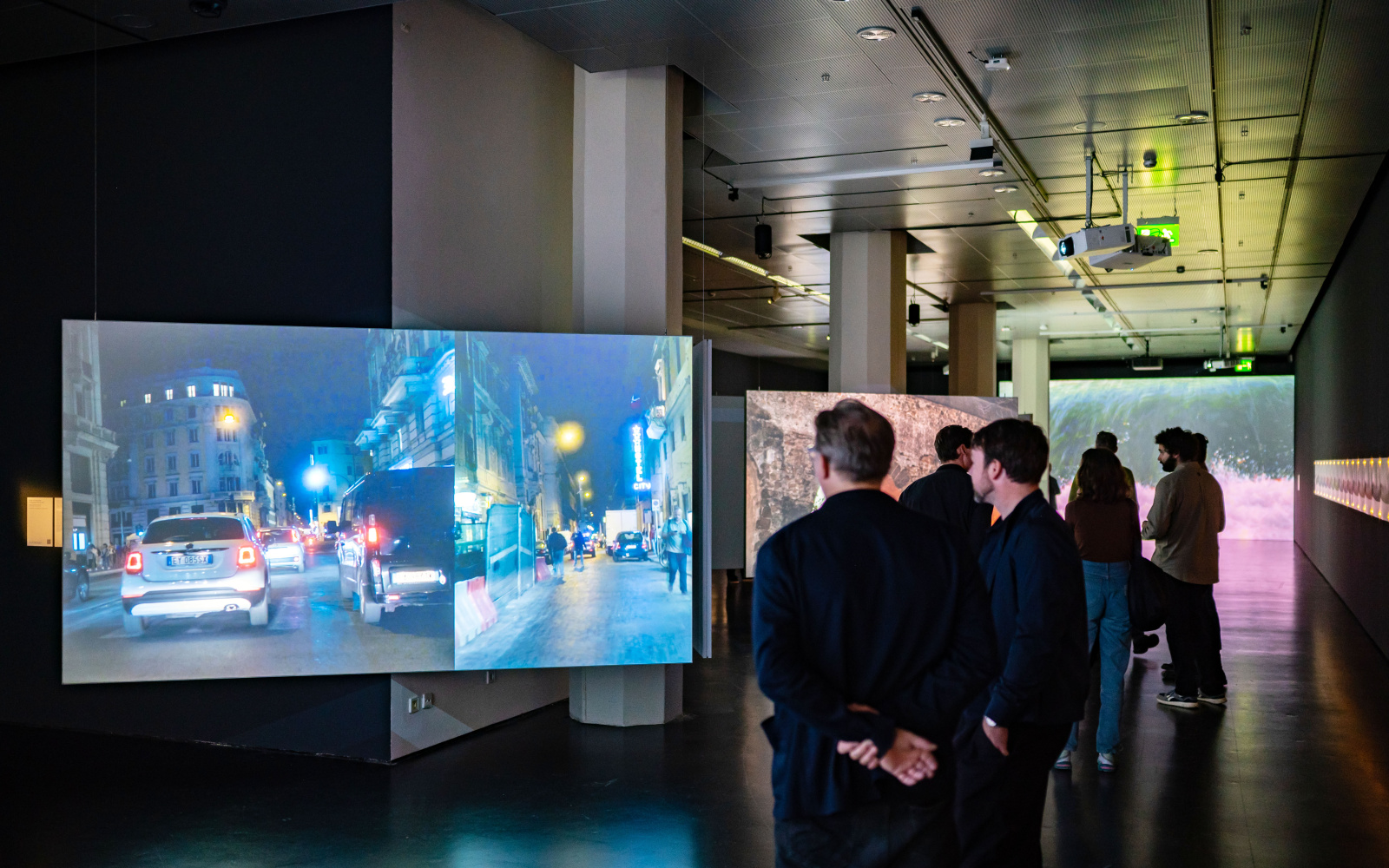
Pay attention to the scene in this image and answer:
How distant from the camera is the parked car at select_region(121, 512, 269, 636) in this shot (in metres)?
5.34

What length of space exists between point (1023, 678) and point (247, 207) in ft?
15.2

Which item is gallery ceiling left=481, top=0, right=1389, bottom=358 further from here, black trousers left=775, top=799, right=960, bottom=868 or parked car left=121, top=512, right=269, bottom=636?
black trousers left=775, top=799, right=960, bottom=868

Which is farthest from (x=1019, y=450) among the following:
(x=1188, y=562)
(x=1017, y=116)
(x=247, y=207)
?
(x=1017, y=116)

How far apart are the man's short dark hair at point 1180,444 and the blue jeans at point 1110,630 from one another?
1.95 m

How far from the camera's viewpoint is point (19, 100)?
20.7 ft

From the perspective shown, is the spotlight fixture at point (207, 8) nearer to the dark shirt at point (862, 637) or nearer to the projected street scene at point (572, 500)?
the projected street scene at point (572, 500)

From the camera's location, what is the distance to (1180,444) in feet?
23.7

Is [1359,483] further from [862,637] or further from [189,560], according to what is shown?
[862,637]

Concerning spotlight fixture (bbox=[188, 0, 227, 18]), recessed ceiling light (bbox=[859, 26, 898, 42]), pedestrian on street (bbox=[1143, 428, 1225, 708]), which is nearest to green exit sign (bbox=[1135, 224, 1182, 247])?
pedestrian on street (bbox=[1143, 428, 1225, 708])

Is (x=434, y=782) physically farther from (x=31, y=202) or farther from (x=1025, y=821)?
(x=31, y=202)

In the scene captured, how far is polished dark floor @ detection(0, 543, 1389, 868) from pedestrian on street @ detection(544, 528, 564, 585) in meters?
0.93

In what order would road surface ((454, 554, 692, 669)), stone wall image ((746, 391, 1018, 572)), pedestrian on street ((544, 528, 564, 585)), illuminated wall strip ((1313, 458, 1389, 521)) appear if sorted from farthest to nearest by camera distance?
stone wall image ((746, 391, 1018, 572))
illuminated wall strip ((1313, 458, 1389, 521))
pedestrian on street ((544, 528, 564, 585))
road surface ((454, 554, 692, 669))

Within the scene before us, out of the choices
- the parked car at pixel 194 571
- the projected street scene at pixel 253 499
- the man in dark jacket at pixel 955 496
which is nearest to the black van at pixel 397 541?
the projected street scene at pixel 253 499

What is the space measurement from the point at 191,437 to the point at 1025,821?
13.6 feet
